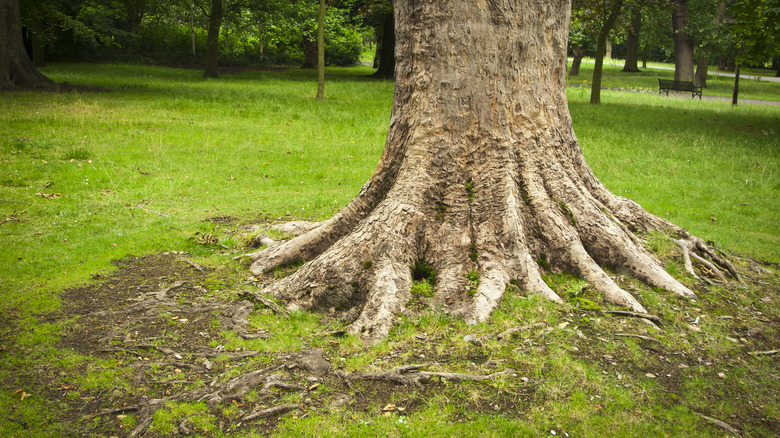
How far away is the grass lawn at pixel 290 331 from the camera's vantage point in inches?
138

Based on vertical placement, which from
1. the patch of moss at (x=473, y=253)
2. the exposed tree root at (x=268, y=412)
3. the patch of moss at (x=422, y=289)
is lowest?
the exposed tree root at (x=268, y=412)

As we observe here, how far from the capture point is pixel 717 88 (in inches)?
1350

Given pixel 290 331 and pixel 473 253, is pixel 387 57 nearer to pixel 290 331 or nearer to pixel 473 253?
pixel 473 253

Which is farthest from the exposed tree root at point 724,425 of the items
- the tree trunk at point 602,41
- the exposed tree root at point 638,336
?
the tree trunk at point 602,41

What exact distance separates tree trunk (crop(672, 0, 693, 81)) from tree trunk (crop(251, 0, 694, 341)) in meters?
32.8

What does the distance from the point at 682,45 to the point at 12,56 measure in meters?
35.1

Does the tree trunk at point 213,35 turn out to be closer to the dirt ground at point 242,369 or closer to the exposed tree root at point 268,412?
the dirt ground at point 242,369

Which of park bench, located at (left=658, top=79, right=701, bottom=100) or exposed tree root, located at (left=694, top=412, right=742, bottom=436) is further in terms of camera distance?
park bench, located at (left=658, top=79, right=701, bottom=100)

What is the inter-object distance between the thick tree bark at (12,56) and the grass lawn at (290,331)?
10.1m

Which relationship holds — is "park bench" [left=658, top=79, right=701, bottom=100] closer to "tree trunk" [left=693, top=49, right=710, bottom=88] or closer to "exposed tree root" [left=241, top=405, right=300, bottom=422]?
"tree trunk" [left=693, top=49, right=710, bottom=88]

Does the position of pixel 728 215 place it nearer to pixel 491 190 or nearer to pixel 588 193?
pixel 588 193

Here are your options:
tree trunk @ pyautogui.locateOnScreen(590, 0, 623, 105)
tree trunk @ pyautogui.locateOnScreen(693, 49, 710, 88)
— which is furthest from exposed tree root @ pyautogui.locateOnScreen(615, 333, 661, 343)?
tree trunk @ pyautogui.locateOnScreen(693, 49, 710, 88)

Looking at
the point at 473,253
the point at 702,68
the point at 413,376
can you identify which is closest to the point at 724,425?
the point at 413,376

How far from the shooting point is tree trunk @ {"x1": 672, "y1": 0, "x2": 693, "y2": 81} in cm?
3262
